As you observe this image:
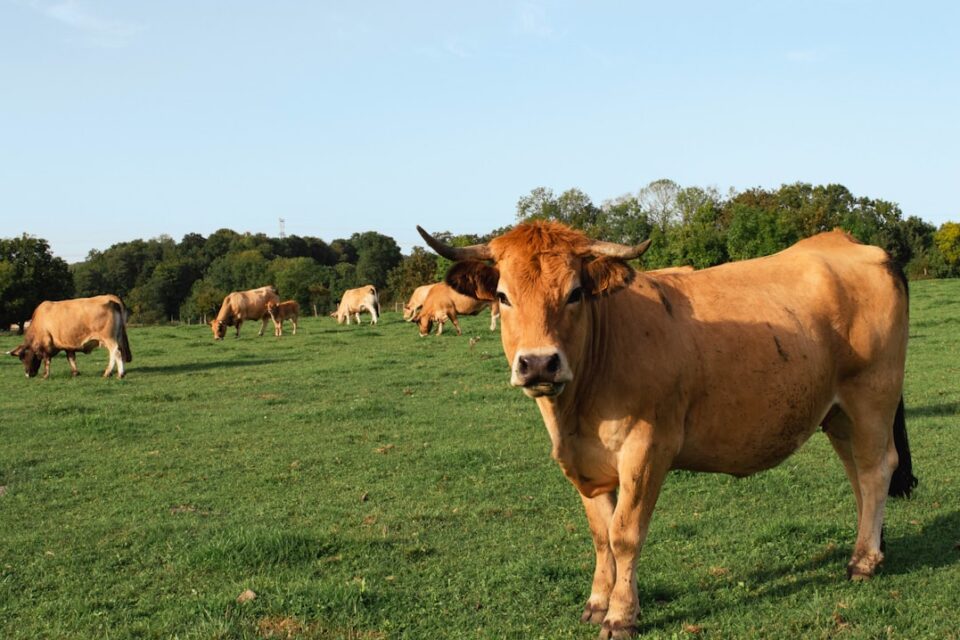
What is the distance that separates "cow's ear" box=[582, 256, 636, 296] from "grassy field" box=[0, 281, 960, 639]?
202 cm

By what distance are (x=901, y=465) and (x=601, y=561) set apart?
2802 millimetres

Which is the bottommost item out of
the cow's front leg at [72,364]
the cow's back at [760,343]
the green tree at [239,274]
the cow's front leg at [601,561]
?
the cow's front leg at [601,561]

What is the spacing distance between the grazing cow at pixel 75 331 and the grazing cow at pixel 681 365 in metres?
18.4

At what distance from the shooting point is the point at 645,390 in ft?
16.2

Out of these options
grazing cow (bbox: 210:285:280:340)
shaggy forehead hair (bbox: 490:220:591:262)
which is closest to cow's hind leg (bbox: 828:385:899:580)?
shaggy forehead hair (bbox: 490:220:591:262)

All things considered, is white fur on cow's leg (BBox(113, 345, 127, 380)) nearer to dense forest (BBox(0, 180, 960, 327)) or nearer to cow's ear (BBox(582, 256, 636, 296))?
cow's ear (BBox(582, 256, 636, 296))

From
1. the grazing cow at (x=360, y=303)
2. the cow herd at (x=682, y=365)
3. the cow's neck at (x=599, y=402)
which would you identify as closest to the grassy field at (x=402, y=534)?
the cow herd at (x=682, y=365)

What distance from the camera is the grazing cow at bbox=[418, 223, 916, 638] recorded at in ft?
15.8

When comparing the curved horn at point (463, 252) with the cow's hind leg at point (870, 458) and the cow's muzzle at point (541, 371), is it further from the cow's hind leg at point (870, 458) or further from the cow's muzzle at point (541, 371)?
the cow's hind leg at point (870, 458)

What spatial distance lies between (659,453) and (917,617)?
1.81 metres

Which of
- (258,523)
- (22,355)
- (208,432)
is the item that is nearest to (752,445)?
(258,523)

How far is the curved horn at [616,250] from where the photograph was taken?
4.83 m

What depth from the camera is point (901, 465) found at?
649 centimetres

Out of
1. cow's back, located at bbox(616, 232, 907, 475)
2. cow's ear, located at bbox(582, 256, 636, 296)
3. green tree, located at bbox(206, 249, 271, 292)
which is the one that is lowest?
cow's back, located at bbox(616, 232, 907, 475)
